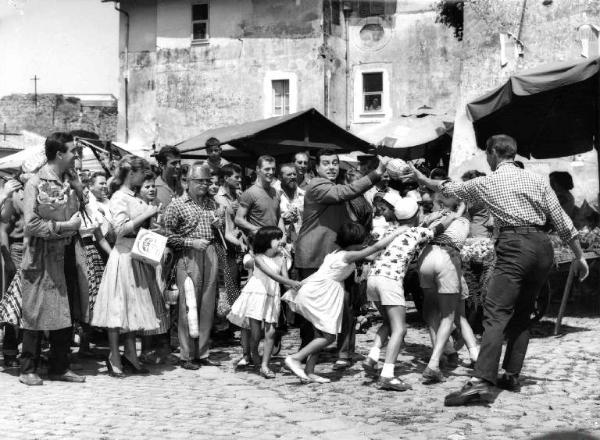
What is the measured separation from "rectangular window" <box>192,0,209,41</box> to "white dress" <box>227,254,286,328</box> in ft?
74.6

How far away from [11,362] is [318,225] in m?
3.22

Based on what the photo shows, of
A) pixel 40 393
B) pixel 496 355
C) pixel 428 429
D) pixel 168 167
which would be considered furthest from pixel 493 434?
pixel 168 167

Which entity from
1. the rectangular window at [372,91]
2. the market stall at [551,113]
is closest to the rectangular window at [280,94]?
the rectangular window at [372,91]

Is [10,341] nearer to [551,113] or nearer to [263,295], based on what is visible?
[263,295]

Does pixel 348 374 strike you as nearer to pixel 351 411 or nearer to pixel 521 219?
pixel 351 411

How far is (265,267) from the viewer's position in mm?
8211

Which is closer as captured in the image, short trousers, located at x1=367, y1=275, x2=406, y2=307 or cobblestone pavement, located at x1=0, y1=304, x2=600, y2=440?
cobblestone pavement, located at x1=0, y1=304, x2=600, y2=440

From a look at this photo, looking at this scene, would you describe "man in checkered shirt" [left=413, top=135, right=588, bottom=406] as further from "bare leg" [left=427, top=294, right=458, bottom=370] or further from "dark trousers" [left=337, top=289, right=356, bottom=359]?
"dark trousers" [left=337, top=289, right=356, bottom=359]

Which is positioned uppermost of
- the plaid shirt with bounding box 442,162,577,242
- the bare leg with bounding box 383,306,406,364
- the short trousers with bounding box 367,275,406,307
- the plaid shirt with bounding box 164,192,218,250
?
the plaid shirt with bounding box 442,162,577,242

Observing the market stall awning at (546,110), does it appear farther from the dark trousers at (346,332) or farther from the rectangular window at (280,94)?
the rectangular window at (280,94)

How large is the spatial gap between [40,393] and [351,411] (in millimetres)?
2591

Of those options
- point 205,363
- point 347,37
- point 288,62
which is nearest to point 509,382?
point 205,363

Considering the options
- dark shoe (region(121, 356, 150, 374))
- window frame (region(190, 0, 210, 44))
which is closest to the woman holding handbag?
dark shoe (region(121, 356, 150, 374))

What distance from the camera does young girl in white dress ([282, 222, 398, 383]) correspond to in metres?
7.73
